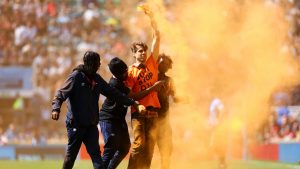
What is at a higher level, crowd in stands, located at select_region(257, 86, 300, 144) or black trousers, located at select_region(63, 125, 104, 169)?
crowd in stands, located at select_region(257, 86, 300, 144)

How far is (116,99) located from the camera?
1188cm

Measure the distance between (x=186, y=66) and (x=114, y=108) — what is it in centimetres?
1244

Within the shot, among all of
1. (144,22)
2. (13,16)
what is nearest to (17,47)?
(13,16)

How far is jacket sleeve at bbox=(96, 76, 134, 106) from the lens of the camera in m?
11.8

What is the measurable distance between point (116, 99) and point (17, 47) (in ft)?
62.5

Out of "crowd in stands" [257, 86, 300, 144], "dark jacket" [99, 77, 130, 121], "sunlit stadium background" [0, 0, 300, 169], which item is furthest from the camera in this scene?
"crowd in stands" [257, 86, 300, 144]

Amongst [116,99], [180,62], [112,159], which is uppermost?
[180,62]

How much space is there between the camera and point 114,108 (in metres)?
12.5

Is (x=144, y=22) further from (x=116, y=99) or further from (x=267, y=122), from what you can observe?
(x=116, y=99)

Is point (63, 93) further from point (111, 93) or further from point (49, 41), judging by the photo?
point (49, 41)

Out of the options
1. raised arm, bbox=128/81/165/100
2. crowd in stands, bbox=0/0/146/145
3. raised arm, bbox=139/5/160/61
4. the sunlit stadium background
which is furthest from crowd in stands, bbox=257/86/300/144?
raised arm, bbox=128/81/165/100

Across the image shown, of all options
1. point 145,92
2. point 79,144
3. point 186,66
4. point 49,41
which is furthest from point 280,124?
point 79,144

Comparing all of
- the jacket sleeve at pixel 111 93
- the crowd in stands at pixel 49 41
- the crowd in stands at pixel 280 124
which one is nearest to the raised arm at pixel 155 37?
the jacket sleeve at pixel 111 93

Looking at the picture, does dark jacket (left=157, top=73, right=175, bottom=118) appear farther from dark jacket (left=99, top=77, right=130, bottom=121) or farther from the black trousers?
the black trousers
